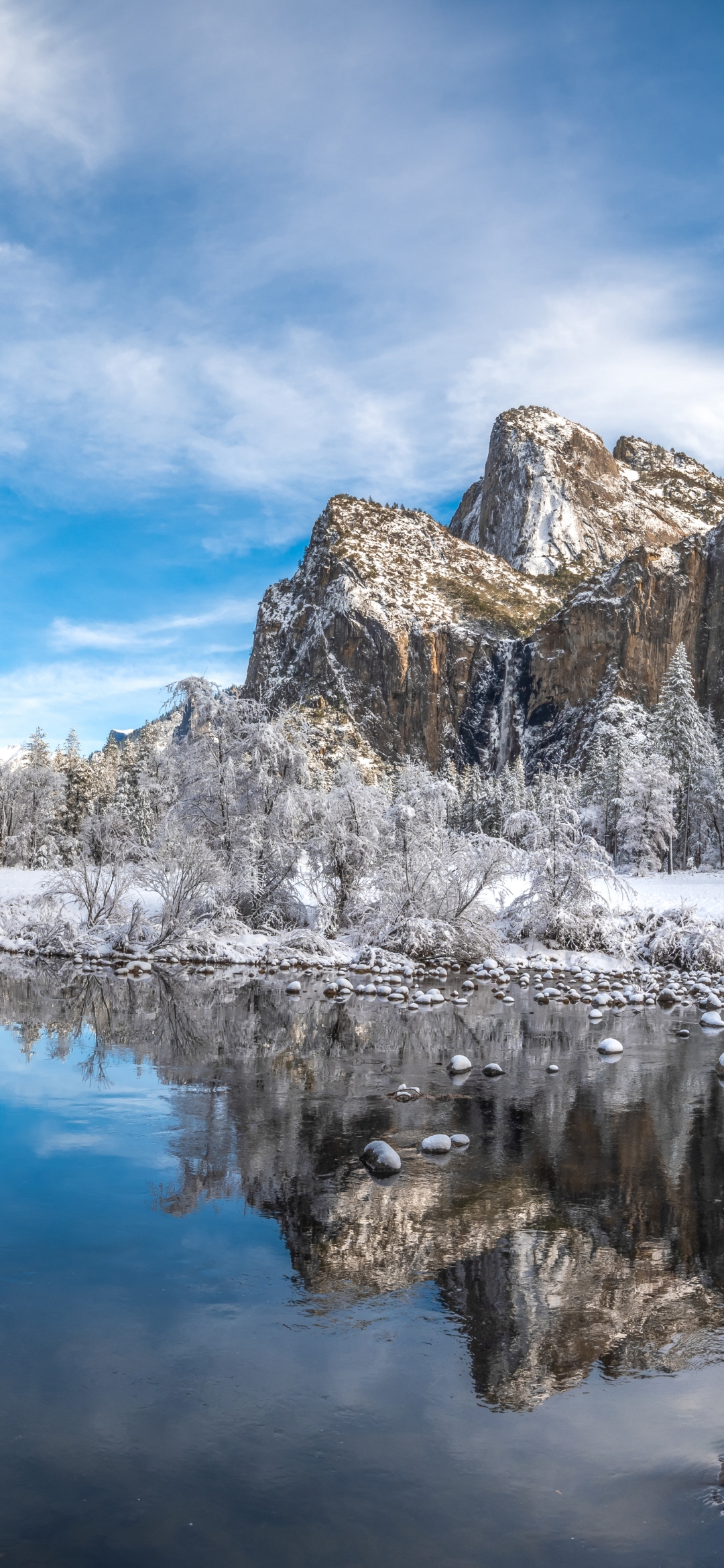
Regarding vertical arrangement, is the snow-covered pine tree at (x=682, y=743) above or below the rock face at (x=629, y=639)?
below

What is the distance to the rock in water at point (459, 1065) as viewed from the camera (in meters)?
14.2

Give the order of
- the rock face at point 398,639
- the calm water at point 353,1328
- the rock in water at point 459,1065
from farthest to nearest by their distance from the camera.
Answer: the rock face at point 398,639
the rock in water at point 459,1065
the calm water at point 353,1328

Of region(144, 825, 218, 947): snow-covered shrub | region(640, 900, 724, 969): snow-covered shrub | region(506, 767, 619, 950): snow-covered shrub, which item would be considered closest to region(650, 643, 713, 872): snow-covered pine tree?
region(506, 767, 619, 950): snow-covered shrub

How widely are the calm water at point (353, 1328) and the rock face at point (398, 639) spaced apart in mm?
153567

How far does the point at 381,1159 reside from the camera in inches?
374

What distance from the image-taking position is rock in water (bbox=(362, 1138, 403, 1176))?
9398 millimetres

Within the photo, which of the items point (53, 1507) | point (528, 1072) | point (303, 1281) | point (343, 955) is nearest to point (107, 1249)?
point (303, 1281)

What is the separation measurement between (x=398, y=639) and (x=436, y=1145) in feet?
549

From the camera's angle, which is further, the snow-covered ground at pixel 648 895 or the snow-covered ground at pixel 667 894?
the snow-covered ground at pixel 667 894

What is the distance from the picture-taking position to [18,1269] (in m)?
7.10

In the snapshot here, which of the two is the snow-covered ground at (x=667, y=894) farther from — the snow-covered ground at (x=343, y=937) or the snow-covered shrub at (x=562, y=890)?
the snow-covered shrub at (x=562, y=890)

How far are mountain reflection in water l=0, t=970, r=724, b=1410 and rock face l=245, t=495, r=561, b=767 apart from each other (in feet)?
486

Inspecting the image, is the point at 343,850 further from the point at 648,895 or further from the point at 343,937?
the point at 648,895

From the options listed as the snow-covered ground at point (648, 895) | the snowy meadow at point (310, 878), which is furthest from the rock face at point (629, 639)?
the snowy meadow at point (310, 878)
